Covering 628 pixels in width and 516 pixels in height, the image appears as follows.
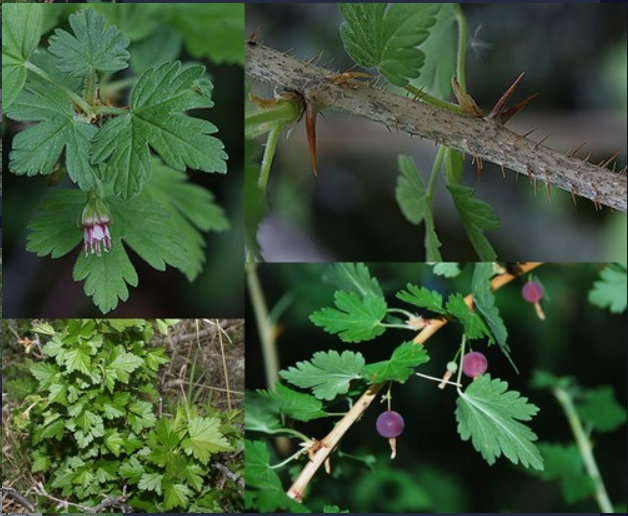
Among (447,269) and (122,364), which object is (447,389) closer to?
(447,269)

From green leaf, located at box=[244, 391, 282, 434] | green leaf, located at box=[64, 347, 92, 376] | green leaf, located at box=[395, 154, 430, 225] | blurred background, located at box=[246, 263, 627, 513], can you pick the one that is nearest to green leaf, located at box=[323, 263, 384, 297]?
blurred background, located at box=[246, 263, 627, 513]

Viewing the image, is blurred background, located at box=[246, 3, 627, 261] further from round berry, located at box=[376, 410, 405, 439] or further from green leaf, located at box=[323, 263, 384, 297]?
round berry, located at box=[376, 410, 405, 439]

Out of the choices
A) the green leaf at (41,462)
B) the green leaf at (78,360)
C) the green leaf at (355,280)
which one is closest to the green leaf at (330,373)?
the green leaf at (355,280)

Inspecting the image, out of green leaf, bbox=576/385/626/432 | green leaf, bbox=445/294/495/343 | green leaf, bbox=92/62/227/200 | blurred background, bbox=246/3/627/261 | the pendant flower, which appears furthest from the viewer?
green leaf, bbox=576/385/626/432

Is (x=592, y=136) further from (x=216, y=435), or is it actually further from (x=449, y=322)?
(x=216, y=435)

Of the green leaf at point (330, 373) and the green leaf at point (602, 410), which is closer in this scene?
the green leaf at point (330, 373)

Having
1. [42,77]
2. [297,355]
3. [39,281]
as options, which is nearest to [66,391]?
[39,281]

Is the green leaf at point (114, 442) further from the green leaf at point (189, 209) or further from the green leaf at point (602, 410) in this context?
the green leaf at point (602, 410)
